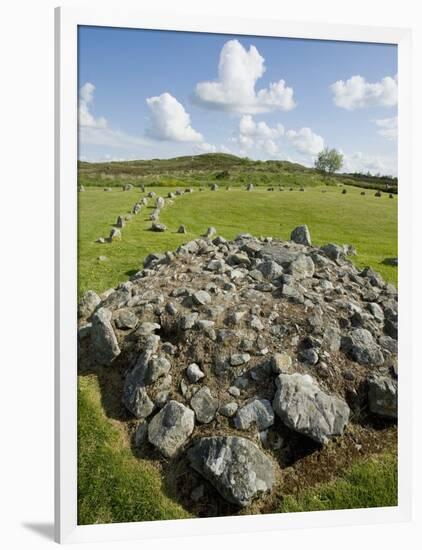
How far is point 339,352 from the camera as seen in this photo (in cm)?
779

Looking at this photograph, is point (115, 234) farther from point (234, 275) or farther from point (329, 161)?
point (329, 161)

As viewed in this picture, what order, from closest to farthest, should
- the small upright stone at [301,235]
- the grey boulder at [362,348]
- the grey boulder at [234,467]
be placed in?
the grey boulder at [234,467], the grey boulder at [362,348], the small upright stone at [301,235]

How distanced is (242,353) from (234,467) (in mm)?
1353

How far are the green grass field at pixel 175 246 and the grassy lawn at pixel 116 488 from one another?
11mm

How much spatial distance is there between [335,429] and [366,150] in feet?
11.9

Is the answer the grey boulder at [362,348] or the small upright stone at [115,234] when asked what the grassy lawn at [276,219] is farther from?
the grey boulder at [362,348]

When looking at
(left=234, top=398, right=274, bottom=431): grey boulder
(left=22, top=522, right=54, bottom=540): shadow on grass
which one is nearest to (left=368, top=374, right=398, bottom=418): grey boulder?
(left=234, top=398, right=274, bottom=431): grey boulder

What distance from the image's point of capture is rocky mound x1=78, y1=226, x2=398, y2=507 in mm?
7148

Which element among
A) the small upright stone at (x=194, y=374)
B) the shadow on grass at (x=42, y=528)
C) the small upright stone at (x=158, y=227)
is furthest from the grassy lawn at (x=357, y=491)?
the small upright stone at (x=158, y=227)

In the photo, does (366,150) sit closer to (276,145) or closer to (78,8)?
(276,145)

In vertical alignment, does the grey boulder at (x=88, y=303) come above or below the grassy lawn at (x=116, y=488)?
above

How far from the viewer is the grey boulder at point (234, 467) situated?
6879 mm

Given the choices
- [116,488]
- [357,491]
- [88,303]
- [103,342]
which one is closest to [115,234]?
[88,303]

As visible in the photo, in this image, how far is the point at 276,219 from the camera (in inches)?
341
